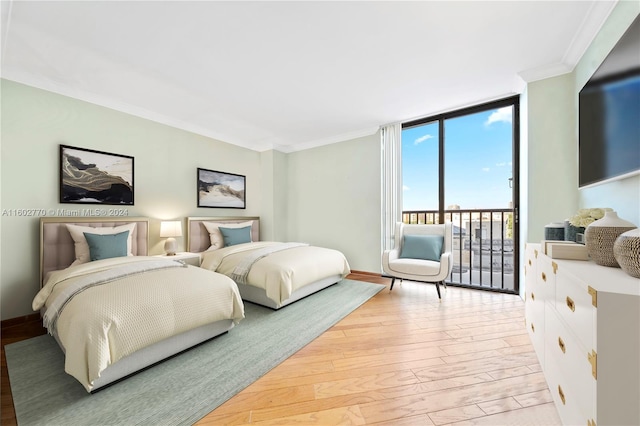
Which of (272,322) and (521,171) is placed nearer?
(272,322)

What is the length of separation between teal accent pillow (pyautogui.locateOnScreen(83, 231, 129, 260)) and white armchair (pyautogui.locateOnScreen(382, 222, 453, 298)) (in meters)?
3.20

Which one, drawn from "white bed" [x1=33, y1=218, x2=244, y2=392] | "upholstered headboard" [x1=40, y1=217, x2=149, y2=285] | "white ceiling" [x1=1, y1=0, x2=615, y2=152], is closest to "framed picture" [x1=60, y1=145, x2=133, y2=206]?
"upholstered headboard" [x1=40, y1=217, x2=149, y2=285]

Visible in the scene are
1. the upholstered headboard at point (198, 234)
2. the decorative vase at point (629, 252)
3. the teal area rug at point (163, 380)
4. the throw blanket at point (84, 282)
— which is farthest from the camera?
the upholstered headboard at point (198, 234)

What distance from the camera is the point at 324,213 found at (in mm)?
4750

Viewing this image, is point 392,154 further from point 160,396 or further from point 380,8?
point 160,396

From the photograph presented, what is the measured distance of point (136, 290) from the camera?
5.48 ft

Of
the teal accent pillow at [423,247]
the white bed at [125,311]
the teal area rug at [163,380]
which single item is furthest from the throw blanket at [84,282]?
the teal accent pillow at [423,247]

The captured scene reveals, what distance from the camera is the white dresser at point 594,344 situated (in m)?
0.78

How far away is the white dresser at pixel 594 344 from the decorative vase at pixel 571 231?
52 cm

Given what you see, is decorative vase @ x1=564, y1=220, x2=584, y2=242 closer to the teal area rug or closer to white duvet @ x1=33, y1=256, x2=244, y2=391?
the teal area rug

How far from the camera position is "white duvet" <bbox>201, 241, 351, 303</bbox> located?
2600 mm

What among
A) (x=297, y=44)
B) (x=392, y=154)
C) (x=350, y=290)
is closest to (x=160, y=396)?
→ (x=350, y=290)

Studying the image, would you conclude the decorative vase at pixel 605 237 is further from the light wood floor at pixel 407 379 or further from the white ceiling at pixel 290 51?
the white ceiling at pixel 290 51

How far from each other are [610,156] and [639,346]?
4.61 ft
